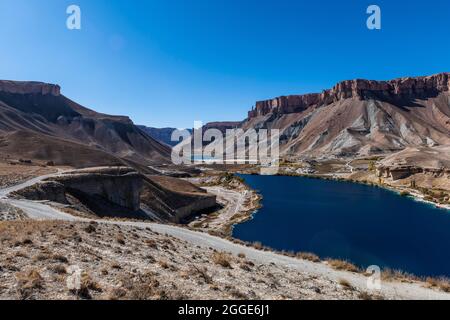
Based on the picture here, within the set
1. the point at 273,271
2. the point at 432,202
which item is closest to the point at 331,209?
the point at 432,202

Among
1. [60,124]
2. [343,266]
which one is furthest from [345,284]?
[60,124]

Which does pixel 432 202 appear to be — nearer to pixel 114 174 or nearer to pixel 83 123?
pixel 114 174

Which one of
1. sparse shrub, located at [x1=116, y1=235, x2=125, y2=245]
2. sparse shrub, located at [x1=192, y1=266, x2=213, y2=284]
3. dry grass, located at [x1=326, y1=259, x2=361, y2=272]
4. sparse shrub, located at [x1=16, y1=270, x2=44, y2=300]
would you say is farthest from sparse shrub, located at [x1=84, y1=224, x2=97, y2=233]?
dry grass, located at [x1=326, y1=259, x2=361, y2=272]

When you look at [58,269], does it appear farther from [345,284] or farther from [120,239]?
[345,284]

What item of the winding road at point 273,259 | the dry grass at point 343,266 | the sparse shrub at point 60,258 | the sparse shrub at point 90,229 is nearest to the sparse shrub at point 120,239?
the sparse shrub at point 90,229

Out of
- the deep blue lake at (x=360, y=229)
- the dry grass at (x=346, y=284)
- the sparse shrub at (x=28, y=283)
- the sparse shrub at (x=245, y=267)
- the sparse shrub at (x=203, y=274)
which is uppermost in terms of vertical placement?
the sparse shrub at (x=28, y=283)

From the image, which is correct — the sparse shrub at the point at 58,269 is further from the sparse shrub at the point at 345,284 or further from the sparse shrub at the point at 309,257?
the sparse shrub at the point at 309,257

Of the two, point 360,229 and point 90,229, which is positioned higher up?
point 90,229
